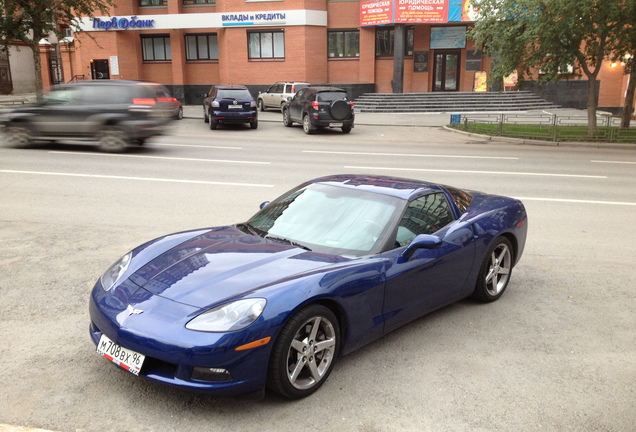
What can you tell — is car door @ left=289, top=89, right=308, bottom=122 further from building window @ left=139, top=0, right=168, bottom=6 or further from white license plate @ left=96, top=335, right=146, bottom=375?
white license plate @ left=96, top=335, right=146, bottom=375

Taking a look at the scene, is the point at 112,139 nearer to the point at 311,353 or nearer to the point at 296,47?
the point at 311,353

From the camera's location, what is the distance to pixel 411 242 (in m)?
4.52

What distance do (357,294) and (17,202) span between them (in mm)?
7910

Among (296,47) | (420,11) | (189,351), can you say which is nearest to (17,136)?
(189,351)

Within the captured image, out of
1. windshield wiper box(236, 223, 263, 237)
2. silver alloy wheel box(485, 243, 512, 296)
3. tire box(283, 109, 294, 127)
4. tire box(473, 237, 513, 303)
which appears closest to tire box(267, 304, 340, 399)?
windshield wiper box(236, 223, 263, 237)

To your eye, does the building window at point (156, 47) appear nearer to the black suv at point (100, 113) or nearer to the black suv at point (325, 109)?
the black suv at point (325, 109)

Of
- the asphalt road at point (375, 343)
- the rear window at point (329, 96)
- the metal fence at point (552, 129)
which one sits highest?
the rear window at point (329, 96)

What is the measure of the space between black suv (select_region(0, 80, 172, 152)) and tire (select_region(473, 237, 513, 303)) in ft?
39.6

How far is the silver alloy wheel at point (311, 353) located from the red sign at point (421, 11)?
34.2m

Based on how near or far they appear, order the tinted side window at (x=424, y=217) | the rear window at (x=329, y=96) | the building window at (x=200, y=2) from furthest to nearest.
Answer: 1. the building window at (x=200, y=2)
2. the rear window at (x=329, y=96)
3. the tinted side window at (x=424, y=217)

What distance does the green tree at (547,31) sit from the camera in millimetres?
17656

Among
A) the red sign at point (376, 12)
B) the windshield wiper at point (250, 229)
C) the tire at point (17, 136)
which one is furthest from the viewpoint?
the red sign at point (376, 12)

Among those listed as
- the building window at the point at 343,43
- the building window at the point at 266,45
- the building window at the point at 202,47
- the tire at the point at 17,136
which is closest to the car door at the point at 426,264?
the tire at the point at 17,136

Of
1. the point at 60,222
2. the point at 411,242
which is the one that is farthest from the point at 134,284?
the point at 60,222
